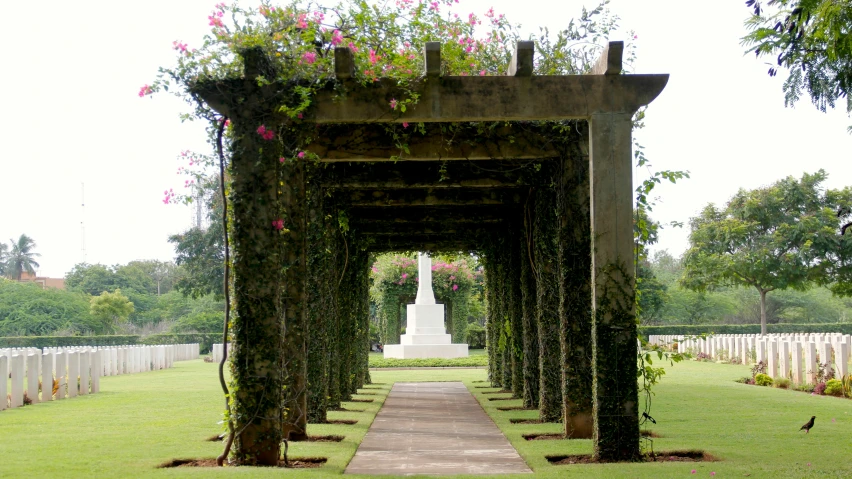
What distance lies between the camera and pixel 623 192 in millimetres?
8039

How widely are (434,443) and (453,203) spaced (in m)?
4.70

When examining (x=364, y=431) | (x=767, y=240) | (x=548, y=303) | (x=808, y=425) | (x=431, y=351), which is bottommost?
(x=431, y=351)

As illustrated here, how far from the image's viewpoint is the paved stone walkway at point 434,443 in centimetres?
798

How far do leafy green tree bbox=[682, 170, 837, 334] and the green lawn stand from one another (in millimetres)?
15181

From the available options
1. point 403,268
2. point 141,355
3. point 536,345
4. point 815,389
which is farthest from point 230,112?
point 403,268

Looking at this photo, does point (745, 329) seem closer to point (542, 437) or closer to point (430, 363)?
point (430, 363)

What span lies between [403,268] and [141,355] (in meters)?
12.8

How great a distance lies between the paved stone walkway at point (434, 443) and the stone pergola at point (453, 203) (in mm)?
892

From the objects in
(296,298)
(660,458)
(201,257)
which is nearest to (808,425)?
(660,458)

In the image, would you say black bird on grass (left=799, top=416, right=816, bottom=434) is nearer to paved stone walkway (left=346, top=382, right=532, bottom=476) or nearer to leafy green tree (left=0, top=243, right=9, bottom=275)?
paved stone walkway (left=346, top=382, right=532, bottom=476)

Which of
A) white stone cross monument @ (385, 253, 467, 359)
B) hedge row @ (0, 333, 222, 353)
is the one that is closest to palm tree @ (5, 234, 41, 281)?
hedge row @ (0, 333, 222, 353)

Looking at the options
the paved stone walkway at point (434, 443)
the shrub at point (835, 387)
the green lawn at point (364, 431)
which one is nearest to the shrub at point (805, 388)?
the green lawn at point (364, 431)

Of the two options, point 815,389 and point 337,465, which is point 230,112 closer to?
point 337,465

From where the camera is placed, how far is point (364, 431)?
10859mm
